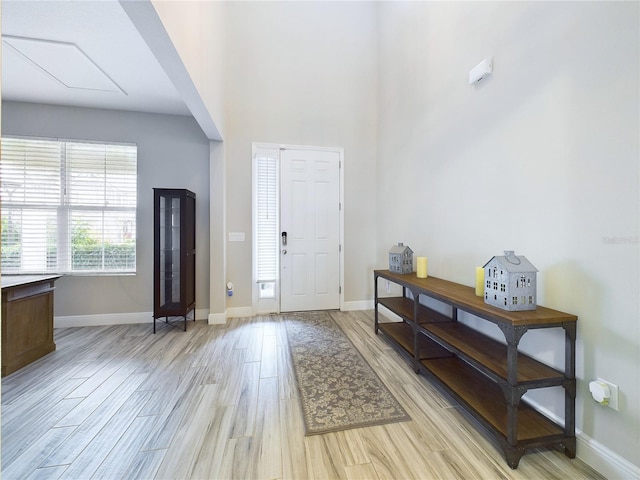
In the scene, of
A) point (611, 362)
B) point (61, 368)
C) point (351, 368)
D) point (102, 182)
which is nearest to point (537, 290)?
point (611, 362)

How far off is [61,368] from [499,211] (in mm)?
3892

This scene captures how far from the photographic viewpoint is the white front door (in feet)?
14.0

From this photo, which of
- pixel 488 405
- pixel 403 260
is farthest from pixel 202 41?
pixel 488 405

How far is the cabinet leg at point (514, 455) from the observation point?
66.9 inches

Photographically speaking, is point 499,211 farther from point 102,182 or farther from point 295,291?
point 102,182

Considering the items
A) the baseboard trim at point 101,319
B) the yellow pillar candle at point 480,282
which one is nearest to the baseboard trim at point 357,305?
the yellow pillar candle at point 480,282

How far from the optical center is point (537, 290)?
2.04 m

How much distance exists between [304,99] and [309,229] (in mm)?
1794

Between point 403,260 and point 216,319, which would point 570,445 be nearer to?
point 403,260

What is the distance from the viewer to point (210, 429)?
200 centimetres

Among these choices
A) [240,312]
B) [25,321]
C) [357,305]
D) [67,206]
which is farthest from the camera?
[357,305]

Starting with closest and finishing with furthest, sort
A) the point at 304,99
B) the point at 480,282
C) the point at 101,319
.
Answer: the point at 480,282 → the point at 101,319 → the point at 304,99

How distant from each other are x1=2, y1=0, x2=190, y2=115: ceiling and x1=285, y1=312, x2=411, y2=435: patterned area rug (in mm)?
3096

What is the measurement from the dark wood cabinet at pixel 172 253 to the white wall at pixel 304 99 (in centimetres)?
54
